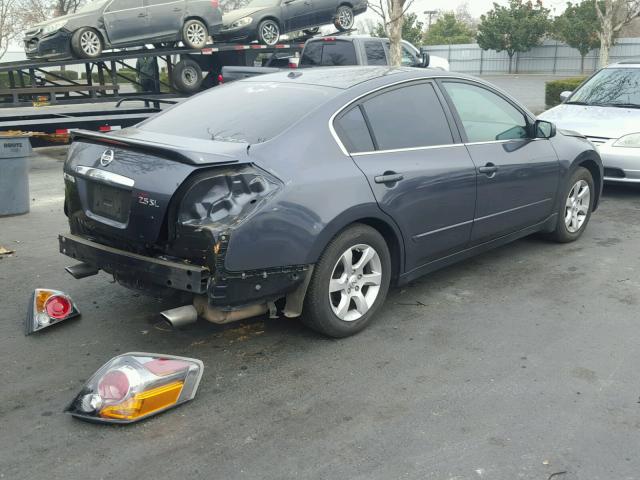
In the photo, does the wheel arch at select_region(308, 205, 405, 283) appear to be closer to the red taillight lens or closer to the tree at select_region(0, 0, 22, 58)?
the red taillight lens

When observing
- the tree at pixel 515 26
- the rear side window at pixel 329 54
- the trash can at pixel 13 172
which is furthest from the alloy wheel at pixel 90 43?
the tree at pixel 515 26

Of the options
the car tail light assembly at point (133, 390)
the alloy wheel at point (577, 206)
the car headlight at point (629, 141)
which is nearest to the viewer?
the car tail light assembly at point (133, 390)

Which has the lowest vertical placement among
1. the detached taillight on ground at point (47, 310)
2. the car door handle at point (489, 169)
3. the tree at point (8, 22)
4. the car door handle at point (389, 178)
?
the detached taillight on ground at point (47, 310)

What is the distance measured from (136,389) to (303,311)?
46.3 inches

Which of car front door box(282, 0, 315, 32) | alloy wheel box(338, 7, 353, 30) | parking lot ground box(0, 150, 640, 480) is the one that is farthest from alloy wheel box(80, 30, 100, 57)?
parking lot ground box(0, 150, 640, 480)

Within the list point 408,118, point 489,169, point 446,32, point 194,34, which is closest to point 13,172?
point 408,118

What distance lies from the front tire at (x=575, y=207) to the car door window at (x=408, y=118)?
6.01 ft

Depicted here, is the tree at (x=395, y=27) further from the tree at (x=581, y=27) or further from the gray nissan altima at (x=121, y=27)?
the tree at (x=581, y=27)

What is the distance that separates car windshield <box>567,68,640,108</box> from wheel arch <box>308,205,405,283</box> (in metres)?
5.80

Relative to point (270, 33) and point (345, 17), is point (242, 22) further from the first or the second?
point (345, 17)

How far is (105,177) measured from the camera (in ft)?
13.3

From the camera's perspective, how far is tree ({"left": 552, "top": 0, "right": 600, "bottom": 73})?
145ft

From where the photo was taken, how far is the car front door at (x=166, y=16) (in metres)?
14.8

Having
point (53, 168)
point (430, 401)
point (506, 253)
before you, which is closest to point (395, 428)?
point (430, 401)
